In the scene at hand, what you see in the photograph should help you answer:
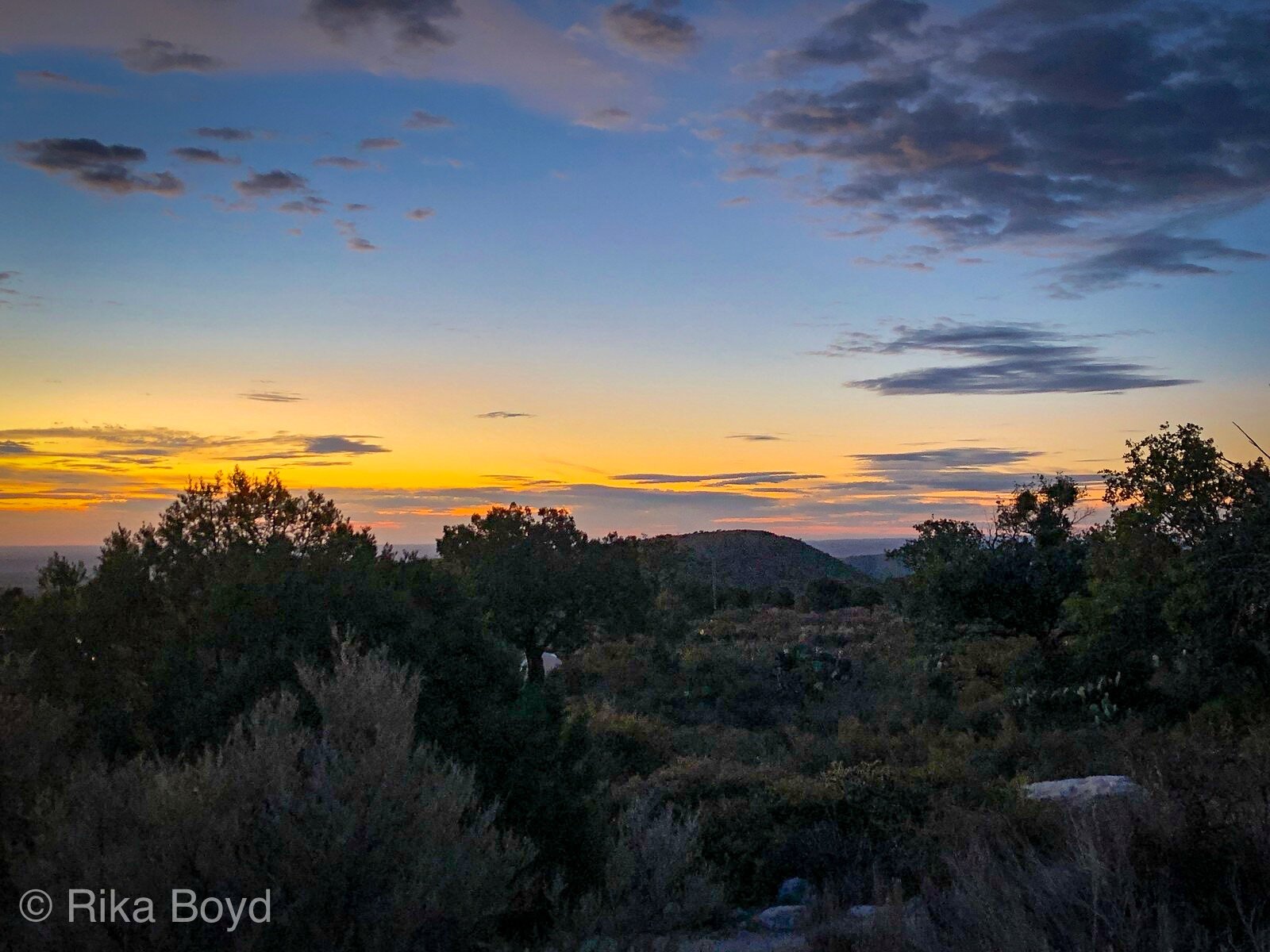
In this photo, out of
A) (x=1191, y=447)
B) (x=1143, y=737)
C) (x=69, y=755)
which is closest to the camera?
(x=69, y=755)

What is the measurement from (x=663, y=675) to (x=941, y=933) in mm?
20775

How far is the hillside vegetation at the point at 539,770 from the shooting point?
168 inches

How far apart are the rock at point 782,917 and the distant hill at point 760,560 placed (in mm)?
59612

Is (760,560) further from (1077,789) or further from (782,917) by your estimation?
(782,917)

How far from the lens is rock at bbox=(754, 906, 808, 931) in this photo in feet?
28.1

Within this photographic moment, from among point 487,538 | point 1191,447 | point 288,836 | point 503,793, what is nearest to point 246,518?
point 503,793

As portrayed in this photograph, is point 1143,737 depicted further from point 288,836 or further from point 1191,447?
point 288,836

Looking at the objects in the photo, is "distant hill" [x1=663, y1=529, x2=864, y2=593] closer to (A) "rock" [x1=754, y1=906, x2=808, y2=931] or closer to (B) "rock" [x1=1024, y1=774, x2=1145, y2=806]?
(B) "rock" [x1=1024, y1=774, x2=1145, y2=806]

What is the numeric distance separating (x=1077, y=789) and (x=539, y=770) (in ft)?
23.0

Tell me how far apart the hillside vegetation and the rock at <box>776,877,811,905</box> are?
0.17m

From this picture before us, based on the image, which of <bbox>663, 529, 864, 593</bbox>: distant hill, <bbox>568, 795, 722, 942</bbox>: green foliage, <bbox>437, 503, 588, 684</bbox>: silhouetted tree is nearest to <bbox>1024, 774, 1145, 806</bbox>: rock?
<bbox>568, 795, 722, 942</bbox>: green foliage

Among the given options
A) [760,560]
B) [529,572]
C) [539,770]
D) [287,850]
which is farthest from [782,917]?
[760,560]

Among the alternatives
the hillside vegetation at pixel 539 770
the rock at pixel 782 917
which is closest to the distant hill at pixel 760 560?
the hillside vegetation at pixel 539 770

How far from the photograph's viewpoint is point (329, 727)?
509 centimetres
